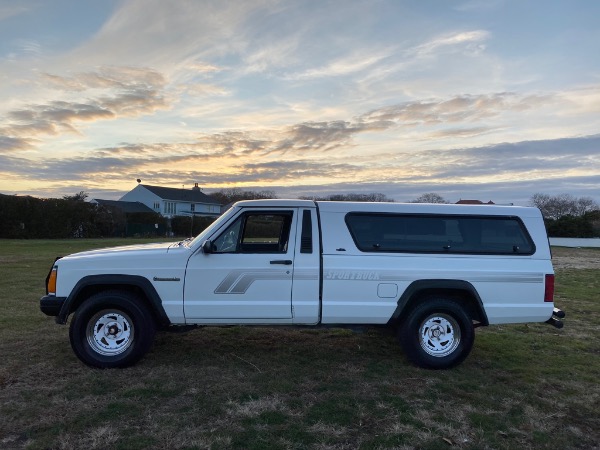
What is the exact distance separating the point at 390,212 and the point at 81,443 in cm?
388

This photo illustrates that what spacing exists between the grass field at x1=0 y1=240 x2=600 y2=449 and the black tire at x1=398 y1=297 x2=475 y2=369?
0.17 meters

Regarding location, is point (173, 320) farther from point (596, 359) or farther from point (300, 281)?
point (596, 359)

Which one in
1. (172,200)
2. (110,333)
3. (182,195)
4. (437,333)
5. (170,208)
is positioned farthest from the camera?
(182,195)

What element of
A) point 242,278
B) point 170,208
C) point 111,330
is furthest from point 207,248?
point 170,208

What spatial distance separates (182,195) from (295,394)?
71.4m

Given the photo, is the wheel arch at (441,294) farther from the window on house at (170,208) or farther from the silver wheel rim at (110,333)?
the window on house at (170,208)

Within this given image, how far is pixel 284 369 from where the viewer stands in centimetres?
543

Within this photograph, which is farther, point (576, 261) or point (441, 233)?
point (576, 261)

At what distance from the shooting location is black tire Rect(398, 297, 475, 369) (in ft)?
18.0

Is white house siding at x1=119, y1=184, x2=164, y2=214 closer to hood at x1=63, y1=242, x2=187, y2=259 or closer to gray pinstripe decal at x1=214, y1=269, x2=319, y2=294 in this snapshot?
hood at x1=63, y1=242, x2=187, y2=259

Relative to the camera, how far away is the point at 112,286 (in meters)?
5.42

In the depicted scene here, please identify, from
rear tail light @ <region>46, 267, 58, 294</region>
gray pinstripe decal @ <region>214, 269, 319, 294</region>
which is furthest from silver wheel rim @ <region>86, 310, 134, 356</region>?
gray pinstripe decal @ <region>214, 269, 319, 294</region>

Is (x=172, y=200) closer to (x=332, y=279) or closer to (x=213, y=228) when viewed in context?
(x=213, y=228)

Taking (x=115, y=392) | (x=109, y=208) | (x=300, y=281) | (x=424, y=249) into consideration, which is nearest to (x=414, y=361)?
(x=424, y=249)
